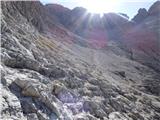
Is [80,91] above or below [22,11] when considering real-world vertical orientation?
below

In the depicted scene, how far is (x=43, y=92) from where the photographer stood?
1114 cm

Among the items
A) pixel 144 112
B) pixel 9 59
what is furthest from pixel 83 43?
pixel 9 59

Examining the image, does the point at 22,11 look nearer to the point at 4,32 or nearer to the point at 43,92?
the point at 4,32

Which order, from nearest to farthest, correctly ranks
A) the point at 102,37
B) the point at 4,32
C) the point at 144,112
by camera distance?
the point at 4,32, the point at 144,112, the point at 102,37

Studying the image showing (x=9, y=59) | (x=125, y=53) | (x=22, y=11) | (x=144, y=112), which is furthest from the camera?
(x=125, y=53)

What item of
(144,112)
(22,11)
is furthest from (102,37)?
(144,112)

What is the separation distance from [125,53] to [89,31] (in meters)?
20.2

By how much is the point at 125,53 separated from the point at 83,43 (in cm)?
963

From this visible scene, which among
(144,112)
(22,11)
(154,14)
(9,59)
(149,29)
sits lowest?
(144,112)

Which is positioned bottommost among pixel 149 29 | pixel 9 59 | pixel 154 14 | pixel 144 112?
pixel 144 112

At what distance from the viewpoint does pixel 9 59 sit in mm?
13336

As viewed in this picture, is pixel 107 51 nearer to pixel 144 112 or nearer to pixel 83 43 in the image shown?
pixel 83 43

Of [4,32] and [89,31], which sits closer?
[4,32]

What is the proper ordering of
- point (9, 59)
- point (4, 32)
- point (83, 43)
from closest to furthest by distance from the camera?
point (9, 59)
point (4, 32)
point (83, 43)
